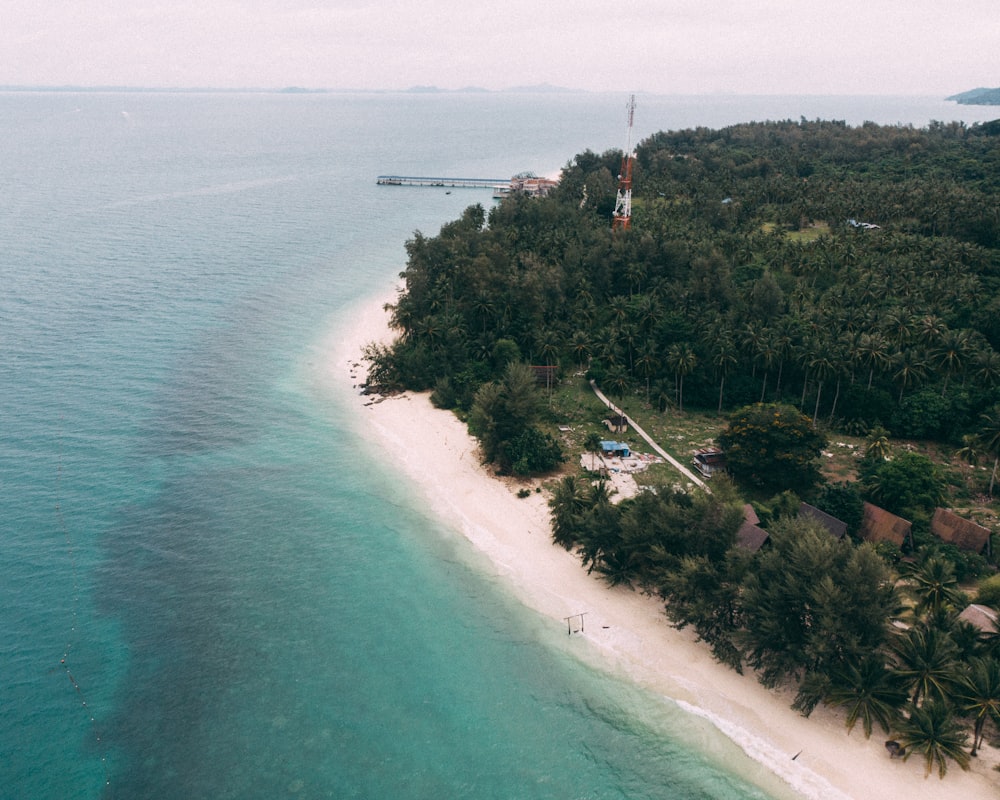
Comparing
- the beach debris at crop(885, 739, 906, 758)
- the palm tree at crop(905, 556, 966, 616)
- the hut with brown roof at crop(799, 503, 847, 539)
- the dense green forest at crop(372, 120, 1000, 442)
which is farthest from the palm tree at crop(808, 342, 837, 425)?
the beach debris at crop(885, 739, 906, 758)

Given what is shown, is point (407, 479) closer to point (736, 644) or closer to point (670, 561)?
point (670, 561)

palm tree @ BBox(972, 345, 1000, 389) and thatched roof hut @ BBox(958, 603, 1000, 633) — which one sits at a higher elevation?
palm tree @ BBox(972, 345, 1000, 389)

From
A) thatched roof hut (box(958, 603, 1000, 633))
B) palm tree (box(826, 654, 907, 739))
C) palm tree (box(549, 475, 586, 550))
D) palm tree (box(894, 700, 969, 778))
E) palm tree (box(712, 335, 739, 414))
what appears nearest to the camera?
palm tree (box(894, 700, 969, 778))

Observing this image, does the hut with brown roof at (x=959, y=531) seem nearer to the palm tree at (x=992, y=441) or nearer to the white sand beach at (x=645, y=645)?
the palm tree at (x=992, y=441)

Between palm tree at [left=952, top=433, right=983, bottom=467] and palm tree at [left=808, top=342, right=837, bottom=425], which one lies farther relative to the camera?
palm tree at [left=808, top=342, right=837, bottom=425]

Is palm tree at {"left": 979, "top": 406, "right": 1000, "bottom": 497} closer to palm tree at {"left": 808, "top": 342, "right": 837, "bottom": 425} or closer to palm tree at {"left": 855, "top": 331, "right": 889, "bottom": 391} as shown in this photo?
palm tree at {"left": 855, "top": 331, "right": 889, "bottom": 391}

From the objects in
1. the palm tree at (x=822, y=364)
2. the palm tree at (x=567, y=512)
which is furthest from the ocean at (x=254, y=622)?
the palm tree at (x=822, y=364)

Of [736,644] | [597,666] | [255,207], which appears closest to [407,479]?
[597,666]
